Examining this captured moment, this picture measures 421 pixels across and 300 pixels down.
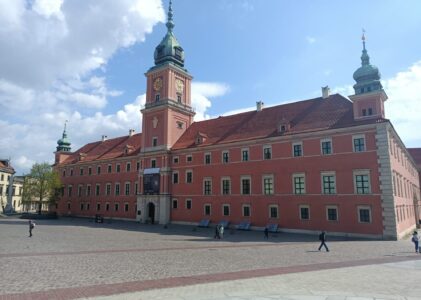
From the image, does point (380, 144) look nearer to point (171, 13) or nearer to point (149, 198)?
point (149, 198)

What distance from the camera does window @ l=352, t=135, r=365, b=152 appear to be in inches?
1189

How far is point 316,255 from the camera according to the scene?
18.7 metres

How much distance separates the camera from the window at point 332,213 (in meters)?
30.8

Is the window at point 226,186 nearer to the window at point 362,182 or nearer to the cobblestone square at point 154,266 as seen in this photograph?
the window at point 362,182

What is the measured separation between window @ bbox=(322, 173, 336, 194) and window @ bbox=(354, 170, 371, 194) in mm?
2100

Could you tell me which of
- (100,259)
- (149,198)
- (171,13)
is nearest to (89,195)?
(149,198)

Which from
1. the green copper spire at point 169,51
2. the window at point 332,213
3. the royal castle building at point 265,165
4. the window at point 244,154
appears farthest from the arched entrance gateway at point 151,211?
the window at point 332,213

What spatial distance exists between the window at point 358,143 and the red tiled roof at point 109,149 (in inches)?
1407

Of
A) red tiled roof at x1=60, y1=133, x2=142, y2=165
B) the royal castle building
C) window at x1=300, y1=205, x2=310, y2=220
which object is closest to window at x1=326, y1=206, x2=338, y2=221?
the royal castle building

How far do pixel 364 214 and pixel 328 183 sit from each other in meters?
4.36

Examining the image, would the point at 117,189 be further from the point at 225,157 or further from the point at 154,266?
the point at 154,266

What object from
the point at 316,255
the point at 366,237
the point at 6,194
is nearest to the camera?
the point at 316,255

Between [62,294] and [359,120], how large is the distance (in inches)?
1175

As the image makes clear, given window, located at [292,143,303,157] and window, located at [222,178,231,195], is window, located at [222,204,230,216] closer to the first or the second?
window, located at [222,178,231,195]
